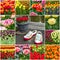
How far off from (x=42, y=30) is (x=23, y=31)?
0.67 feet

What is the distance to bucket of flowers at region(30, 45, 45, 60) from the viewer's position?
350 cm

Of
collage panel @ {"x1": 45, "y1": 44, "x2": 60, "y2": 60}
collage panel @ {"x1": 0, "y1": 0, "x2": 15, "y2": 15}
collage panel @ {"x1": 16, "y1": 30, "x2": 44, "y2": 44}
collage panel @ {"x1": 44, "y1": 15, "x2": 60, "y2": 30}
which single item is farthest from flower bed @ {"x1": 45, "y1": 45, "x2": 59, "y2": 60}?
collage panel @ {"x1": 0, "y1": 0, "x2": 15, "y2": 15}

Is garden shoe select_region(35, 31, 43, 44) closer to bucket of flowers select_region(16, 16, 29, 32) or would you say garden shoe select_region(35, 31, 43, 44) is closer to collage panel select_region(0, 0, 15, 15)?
bucket of flowers select_region(16, 16, 29, 32)

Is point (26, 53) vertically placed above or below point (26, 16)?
below

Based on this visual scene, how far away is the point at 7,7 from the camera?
347 centimetres

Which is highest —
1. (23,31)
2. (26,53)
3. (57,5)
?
(57,5)

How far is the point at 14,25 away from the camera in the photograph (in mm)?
3482

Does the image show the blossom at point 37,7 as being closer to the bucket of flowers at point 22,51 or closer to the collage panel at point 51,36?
the collage panel at point 51,36

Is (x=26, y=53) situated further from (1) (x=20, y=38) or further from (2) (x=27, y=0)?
(2) (x=27, y=0)

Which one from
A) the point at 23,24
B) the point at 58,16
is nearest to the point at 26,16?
the point at 23,24

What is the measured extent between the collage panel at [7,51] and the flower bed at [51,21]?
1.45ft

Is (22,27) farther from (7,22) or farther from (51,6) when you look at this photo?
(51,6)

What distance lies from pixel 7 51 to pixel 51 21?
1.87ft

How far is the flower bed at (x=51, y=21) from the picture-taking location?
11.4 ft
